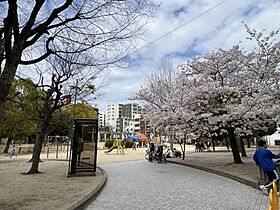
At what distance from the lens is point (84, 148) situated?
39.7ft

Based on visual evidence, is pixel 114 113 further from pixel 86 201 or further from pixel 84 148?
pixel 86 201

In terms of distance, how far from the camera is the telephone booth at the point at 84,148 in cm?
1129

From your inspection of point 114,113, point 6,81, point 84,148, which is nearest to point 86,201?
point 6,81

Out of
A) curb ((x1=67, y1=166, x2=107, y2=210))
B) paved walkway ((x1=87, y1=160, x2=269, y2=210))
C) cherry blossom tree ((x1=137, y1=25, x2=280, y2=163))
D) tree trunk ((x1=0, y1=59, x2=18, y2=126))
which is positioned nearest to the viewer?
tree trunk ((x1=0, y1=59, x2=18, y2=126))

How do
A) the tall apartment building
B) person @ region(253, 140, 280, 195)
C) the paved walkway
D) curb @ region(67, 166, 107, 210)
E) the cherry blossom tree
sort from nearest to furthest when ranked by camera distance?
curb @ region(67, 166, 107, 210), the paved walkway, person @ region(253, 140, 280, 195), the cherry blossom tree, the tall apartment building

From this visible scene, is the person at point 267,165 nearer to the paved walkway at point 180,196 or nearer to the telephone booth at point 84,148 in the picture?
the paved walkway at point 180,196

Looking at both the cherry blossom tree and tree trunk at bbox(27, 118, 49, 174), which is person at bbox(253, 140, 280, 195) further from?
tree trunk at bbox(27, 118, 49, 174)

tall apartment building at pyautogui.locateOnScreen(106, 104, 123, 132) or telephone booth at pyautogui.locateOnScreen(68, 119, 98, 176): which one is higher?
tall apartment building at pyautogui.locateOnScreen(106, 104, 123, 132)

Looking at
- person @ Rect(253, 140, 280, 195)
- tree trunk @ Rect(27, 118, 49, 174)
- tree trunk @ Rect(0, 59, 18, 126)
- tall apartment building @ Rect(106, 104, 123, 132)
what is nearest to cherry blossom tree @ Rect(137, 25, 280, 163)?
person @ Rect(253, 140, 280, 195)

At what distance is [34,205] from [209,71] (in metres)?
10.2

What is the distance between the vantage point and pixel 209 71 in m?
13.2

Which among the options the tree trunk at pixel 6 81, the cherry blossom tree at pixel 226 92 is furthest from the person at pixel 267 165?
the tree trunk at pixel 6 81

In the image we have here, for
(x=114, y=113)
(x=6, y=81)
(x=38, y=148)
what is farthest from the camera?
(x=114, y=113)

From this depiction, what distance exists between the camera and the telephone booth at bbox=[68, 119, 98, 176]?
11.3m
